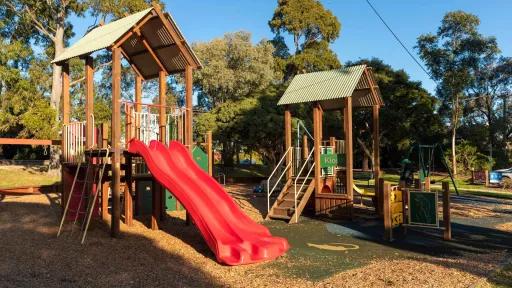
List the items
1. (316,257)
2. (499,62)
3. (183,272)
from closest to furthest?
(183,272) < (316,257) < (499,62)

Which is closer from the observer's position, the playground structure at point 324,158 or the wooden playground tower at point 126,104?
the wooden playground tower at point 126,104

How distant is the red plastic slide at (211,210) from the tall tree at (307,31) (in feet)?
109

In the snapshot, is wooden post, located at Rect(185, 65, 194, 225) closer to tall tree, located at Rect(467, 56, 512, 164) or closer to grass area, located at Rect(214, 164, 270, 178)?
grass area, located at Rect(214, 164, 270, 178)

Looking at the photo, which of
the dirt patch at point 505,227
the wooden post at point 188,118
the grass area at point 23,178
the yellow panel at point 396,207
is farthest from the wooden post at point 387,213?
the grass area at point 23,178

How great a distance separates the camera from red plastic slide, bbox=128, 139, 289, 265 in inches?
333

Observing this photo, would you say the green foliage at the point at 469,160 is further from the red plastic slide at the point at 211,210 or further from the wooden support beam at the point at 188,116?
the red plastic slide at the point at 211,210

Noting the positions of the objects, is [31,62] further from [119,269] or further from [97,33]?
[119,269]

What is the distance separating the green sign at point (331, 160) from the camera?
15.1 metres

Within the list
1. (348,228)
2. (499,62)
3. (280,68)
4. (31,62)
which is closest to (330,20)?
(280,68)

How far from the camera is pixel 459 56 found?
43.3 metres

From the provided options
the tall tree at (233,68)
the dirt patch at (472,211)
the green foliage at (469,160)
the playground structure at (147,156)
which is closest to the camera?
the playground structure at (147,156)

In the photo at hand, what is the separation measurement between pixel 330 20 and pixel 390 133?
1329cm

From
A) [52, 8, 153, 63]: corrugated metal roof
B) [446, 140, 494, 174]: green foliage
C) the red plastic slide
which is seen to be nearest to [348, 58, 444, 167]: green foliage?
[446, 140, 494, 174]: green foliage

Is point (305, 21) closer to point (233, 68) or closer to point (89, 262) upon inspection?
point (233, 68)
